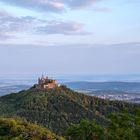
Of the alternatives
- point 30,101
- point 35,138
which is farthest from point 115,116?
point 30,101

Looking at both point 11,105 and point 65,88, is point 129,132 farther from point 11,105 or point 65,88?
point 65,88

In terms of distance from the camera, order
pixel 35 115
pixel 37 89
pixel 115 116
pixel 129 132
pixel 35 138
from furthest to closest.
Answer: pixel 37 89 → pixel 35 115 → pixel 115 116 → pixel 129 132 → pixel 35 138

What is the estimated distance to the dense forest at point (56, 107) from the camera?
62.2m

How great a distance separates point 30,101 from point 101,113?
38.8 feet

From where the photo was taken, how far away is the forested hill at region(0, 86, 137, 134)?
6259 cm

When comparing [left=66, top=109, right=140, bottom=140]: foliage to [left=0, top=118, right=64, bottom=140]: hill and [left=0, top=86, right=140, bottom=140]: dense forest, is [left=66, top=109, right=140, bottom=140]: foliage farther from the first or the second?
[left=0, top=86, right=140, bottom=140]: dense forest

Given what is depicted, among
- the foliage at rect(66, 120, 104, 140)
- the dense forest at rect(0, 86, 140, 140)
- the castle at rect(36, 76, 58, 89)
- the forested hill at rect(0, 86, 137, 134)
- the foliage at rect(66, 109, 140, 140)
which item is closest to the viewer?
the foliage at rect(66, 109, 140, 140)

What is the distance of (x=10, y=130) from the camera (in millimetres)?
24219

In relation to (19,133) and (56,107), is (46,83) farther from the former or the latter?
(19,133)

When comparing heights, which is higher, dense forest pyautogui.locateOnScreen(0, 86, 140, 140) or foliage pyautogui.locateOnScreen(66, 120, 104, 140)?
foliage pyautogui.locateOnScreen(66, 120, 104, 140)

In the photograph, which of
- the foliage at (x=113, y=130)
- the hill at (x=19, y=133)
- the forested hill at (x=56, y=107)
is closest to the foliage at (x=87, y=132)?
the foliage at (x=113, y=130)

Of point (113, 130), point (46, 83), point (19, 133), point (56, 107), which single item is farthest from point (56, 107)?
point (19, 133)

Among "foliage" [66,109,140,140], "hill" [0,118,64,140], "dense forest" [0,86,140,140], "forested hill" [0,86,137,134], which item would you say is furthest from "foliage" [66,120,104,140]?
"forested hill" [0,86,137,134]

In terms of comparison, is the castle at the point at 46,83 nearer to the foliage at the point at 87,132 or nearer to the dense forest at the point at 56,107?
the dense forest at the point at 56,107
